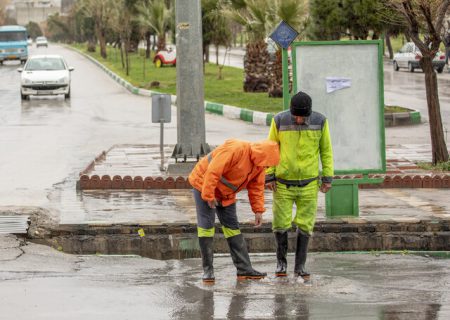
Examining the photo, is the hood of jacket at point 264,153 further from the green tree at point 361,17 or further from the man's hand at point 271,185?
the green tree at point 361,17

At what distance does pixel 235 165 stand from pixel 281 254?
991 millimetres

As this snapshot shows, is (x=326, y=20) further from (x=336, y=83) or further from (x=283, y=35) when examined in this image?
(x=336, y=83)

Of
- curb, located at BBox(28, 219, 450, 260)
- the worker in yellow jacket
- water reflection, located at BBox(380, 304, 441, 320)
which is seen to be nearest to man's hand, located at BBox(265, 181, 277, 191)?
the worker in yellow jacket

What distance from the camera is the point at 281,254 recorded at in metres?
9.16

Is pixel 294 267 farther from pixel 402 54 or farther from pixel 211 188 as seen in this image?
pixel 402 54

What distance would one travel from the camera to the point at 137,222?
11109mm

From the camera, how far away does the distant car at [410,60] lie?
4672cm

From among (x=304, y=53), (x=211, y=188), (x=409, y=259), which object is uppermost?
(x=304, y=53)

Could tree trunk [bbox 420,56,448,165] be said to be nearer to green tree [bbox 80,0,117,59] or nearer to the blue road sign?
the blue road sign

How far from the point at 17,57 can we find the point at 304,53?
5693cm

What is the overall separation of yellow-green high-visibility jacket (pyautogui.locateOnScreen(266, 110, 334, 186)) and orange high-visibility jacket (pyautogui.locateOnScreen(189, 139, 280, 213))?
351 millimetres

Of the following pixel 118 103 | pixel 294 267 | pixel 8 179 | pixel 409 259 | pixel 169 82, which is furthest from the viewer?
pixel 169 82

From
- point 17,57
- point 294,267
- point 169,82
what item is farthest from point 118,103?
point 17,57

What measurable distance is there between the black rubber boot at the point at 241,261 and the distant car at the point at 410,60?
37869 millimetres
